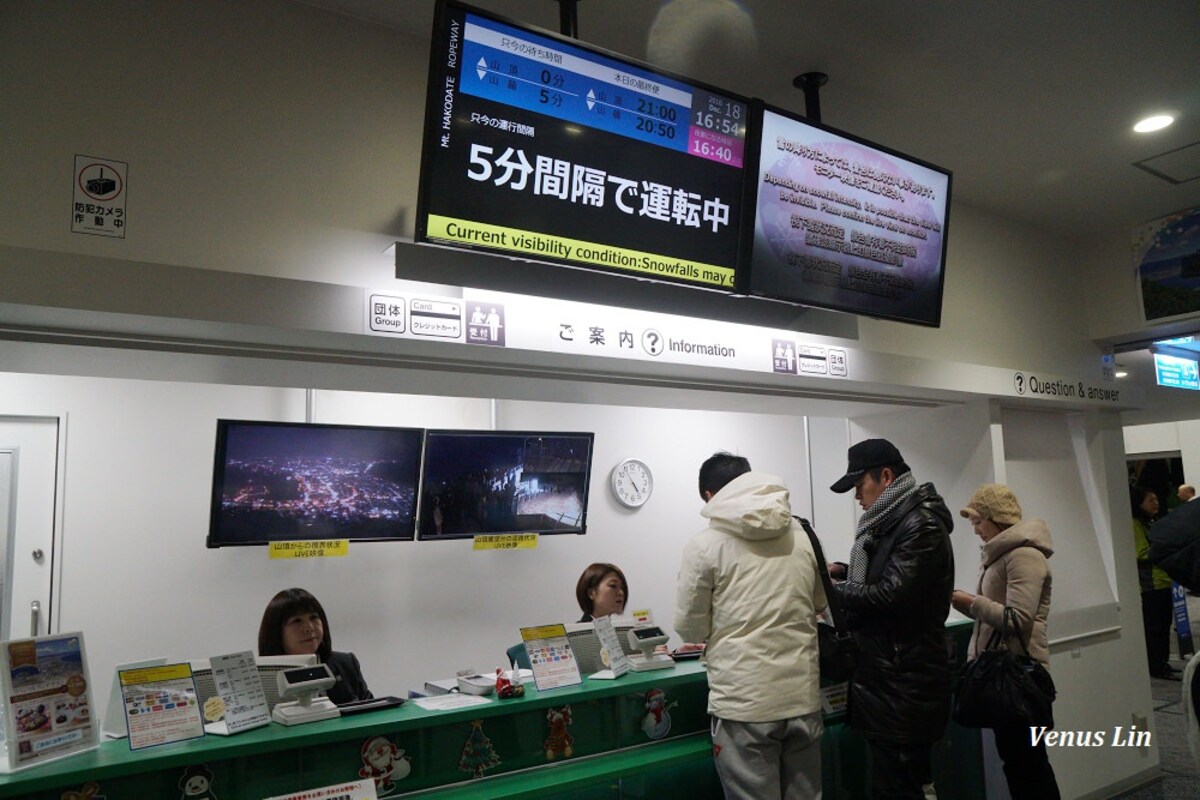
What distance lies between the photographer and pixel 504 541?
4863 mm

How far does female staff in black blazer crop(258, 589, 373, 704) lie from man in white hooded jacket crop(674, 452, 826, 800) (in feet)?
5.11

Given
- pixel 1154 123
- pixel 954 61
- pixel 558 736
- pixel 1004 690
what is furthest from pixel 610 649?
pixel 1154 123

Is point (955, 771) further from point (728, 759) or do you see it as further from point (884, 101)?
point (884, 101)

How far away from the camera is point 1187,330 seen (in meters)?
4.86

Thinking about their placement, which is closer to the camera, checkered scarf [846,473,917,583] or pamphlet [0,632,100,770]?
pamphlet [0,632,100,770]

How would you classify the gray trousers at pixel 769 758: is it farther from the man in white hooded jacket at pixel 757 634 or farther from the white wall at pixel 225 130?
the white wall at pixel 225 130

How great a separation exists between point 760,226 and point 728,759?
1.79 metres

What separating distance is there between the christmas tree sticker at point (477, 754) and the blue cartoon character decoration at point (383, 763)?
0.60 ft

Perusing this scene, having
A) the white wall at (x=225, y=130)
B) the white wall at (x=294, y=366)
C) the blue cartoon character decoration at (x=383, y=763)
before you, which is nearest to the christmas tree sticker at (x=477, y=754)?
the blue cartoon character decoration at (x=383, y=763)

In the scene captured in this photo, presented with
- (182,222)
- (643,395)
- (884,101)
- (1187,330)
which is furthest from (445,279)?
(1187,330)

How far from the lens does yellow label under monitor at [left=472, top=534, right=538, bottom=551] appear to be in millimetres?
4746

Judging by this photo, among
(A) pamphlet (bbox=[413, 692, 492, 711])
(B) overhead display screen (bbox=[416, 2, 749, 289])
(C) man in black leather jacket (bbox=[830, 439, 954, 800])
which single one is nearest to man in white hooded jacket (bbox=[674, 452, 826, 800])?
(C) man in black leather jacket (bbox=[830, 439, 954, 800])

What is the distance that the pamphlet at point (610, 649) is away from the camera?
3016 millimetres

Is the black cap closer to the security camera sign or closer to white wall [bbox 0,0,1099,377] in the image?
white wall [bbox 0,0,1099,377]
